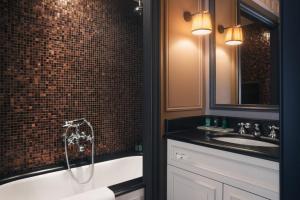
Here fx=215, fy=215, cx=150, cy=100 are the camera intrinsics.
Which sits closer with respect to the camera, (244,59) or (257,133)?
(257,133)

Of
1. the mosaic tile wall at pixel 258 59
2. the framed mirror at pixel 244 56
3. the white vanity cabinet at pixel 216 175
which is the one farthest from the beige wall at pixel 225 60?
the white vanity cabinet at pixel 216 175

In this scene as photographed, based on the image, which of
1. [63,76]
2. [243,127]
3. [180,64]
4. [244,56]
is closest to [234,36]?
[244,56]

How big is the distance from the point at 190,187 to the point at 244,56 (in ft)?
3.92

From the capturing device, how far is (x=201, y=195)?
4.97 ft

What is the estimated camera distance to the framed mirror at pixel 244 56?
167 centimetres

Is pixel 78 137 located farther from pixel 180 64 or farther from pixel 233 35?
pixel 233 35

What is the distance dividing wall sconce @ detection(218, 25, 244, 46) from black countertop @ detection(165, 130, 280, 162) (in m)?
0.83

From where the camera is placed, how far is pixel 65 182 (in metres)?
2.13

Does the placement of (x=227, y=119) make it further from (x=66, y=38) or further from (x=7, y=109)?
(x=7, y=109)

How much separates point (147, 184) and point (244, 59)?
1.36 metres

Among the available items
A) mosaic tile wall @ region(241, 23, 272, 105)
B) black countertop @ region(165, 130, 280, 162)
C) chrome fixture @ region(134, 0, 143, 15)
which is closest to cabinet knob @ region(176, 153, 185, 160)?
black countertop @ region(165, 130, 280, 162)

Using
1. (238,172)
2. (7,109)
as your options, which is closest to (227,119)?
(238,172)

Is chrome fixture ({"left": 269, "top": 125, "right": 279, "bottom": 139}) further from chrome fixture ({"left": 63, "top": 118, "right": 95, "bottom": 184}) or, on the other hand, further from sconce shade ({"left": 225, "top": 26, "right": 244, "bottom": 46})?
chrome fixture ({"left": 63, "top": 118, "right": 95, "bottom": 184})

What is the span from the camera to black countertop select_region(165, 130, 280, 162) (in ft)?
3.86
